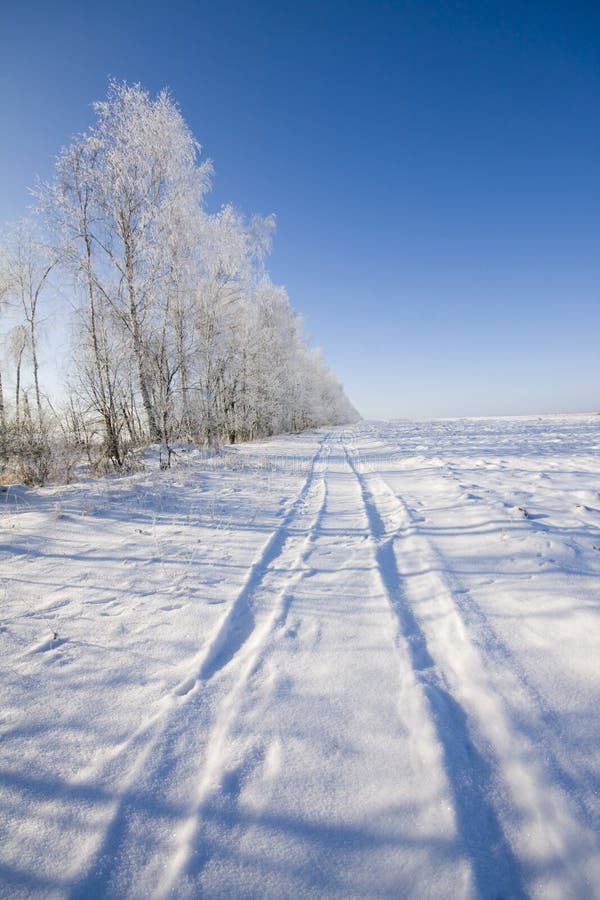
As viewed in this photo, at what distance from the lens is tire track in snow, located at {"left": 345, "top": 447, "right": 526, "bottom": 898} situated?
1.23 meters

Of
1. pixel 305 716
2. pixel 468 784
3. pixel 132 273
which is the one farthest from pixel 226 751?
pixel 132 273

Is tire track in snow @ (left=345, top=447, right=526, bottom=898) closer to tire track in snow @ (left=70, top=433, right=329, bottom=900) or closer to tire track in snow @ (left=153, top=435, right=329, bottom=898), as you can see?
tire track in snow @ (left=153, top=435, right=329, bottom=898)

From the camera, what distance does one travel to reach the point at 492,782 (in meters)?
1.53

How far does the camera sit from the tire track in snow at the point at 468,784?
1230mm

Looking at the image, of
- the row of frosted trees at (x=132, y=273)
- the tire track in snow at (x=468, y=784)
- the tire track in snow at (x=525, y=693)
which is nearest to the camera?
the tire track in snow at (x=468, y=784)

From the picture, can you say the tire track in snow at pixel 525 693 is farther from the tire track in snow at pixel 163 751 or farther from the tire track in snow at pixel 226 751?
the tire track in snow at pixel 163 751

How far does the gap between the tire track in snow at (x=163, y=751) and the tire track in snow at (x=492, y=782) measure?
1.05 meters

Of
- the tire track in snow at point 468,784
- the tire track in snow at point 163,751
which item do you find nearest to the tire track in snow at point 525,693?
the tire track in snow at point 468,784

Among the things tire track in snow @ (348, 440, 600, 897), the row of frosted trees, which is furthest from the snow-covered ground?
the row of frosted trees

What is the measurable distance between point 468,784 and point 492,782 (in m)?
0.11

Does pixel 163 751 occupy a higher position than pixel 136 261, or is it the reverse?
pixel 136 261

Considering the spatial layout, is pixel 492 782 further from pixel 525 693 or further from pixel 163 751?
pixel 163 751

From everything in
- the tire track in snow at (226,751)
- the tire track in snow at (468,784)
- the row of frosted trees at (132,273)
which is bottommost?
the tire track in snow at (468,784)

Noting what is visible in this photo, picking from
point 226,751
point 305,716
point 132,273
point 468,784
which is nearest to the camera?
point 468,784
